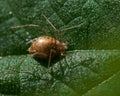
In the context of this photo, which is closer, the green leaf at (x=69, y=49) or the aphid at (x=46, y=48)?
the green leaf at (x=69, y=49)

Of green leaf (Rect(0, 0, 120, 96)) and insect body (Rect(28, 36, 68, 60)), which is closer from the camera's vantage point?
green leaf (Rect(0, 0, 120, 96))

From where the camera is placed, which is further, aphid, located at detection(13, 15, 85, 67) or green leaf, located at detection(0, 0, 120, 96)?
aphid, located at detection(13, 15, 85, 67)

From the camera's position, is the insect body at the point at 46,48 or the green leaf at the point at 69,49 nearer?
the green leaf at the point at 69,49

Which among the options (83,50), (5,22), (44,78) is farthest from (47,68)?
(5,22)

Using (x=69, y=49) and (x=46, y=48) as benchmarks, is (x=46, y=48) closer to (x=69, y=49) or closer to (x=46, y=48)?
(x=46, y=48)

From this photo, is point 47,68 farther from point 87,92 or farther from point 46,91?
point 87,92

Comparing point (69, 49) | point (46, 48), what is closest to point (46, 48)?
point (46, 48)
